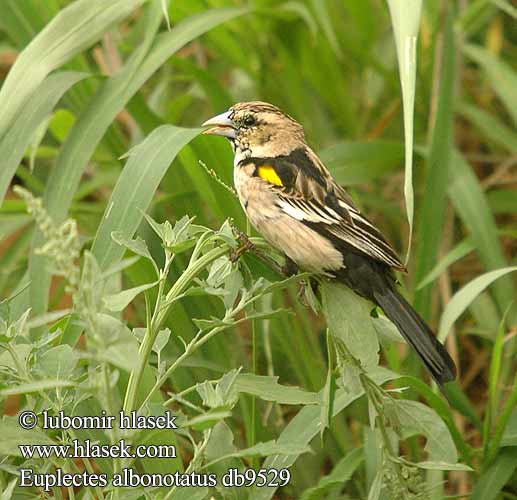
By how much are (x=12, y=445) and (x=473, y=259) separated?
8.50ft

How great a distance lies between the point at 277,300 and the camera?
108 inches

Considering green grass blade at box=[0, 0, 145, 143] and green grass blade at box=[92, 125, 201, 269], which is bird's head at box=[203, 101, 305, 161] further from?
green grass blade at box=[0, 0, 145, 143]

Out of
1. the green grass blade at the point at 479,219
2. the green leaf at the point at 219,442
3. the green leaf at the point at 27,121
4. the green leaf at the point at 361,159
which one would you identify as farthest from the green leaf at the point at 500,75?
the green leaf at the point at 219,442

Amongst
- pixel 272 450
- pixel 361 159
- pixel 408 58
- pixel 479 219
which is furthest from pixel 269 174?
pixel 479 219

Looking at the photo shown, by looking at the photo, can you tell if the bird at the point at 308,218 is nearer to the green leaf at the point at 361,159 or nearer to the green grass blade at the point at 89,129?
the green grass blade at the point at 89,129

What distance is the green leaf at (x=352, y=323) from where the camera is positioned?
1.68 m

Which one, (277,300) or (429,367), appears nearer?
(429,367)

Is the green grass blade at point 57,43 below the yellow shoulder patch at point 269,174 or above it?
above

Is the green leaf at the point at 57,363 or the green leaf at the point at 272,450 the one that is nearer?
the green leaf at the point at 272,450

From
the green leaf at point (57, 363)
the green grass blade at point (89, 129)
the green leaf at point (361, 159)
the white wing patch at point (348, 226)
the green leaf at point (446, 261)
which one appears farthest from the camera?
the green leaf at point (361, 159)

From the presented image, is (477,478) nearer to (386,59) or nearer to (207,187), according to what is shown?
(207,187)

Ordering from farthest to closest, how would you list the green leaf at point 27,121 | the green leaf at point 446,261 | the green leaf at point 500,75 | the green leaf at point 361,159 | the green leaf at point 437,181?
the green leaf at point 500,75
the green leaf at point 361,159
the green leaf at point 437,181
the green leaf at point 446,261
the green leaf at point 27,121

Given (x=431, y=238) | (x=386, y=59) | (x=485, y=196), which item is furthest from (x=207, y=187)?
(x=386, y=59)

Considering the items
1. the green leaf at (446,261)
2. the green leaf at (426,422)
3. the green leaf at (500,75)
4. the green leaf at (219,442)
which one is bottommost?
the green leaf at (426,422)
